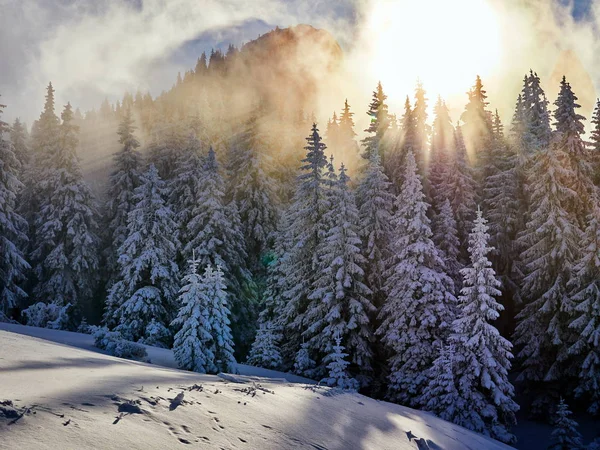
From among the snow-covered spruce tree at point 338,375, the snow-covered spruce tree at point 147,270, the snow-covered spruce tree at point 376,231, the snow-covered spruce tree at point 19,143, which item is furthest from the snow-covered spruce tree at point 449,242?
the snow-covered spruce tree at point 19,143

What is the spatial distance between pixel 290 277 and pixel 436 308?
9312 mm

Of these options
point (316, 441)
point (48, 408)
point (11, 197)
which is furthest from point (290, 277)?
point (48, 408)

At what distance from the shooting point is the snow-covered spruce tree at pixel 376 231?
84.0 ft

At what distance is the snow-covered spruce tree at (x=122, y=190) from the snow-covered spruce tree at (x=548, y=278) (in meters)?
28.4

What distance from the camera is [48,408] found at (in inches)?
183

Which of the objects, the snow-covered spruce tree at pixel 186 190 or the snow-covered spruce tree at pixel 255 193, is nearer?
the snow-covered spruce tree at pixel 186 190

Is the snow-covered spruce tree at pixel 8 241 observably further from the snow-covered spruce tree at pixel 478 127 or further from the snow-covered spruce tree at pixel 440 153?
the snow-covered spruce tree at pixel 478 127

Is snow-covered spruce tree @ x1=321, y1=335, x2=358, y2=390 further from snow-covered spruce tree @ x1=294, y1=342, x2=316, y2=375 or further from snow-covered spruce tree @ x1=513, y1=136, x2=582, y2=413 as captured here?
snow-covered spruce tree @ x1=513, y1=136, x2=582, y2=413

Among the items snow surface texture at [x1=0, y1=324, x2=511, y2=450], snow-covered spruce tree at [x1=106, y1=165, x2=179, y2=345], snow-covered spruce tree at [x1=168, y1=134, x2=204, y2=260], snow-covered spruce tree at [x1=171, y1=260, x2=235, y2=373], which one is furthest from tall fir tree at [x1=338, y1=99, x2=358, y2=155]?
snow surface texture at [x1=0, y1=324, x2=511, y2=450]

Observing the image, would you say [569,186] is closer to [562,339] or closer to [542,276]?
[542,276]

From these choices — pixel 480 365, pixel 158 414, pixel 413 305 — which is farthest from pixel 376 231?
pixel 158 414

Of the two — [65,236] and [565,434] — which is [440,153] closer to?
[565,434]

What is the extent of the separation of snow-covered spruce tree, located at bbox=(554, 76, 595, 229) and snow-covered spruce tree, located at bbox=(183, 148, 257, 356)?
2247 cm

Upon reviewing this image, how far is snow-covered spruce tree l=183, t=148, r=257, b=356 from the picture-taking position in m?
30.0
